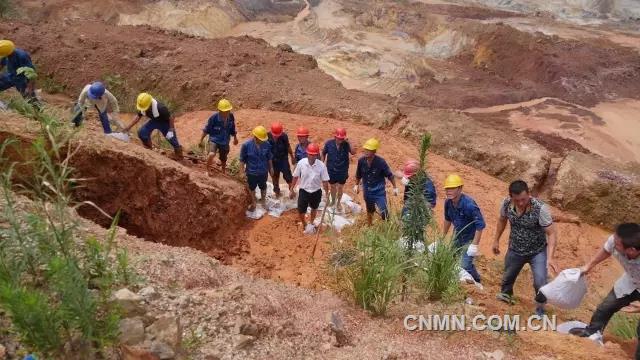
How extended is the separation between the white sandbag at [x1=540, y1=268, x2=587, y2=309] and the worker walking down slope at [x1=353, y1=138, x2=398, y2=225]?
2264 millimetres

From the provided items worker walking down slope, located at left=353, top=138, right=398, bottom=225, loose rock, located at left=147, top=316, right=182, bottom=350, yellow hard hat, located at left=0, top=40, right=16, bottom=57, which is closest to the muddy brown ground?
worker walking down slope, located at left=353, top=138, right=398, bottom=225

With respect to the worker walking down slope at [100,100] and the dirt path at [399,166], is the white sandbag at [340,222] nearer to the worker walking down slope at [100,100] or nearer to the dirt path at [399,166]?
the dirt path at [399,166]

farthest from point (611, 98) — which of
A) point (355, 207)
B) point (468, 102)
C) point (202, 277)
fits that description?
point (202, 277)

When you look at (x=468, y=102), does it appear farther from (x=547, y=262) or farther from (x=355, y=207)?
(x=547, y=262)

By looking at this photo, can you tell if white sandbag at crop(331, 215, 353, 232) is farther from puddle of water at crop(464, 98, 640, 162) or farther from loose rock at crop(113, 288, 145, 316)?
puddle of water at crop(464, 98, 640, 162)

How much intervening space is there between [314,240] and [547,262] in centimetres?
286

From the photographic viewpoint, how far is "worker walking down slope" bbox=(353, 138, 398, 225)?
6.46 metres

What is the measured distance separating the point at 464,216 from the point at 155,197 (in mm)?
3428

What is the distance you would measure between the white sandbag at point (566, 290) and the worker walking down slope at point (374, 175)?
226 cm

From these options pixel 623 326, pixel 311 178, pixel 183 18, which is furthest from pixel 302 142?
pixel 183 18

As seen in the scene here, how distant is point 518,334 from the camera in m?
4.15

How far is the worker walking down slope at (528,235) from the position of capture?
15.4 ft

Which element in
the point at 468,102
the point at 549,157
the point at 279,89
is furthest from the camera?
the point at 468,102

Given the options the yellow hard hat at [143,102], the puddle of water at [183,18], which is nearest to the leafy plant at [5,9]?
the puddle of water at [183,18]
